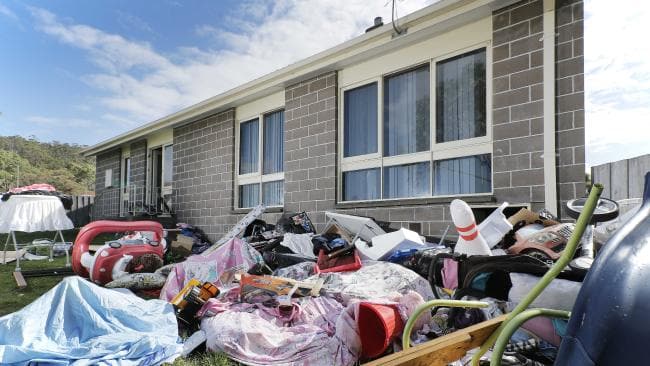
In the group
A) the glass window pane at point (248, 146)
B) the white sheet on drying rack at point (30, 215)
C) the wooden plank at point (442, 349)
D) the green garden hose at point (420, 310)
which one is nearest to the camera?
the wooden plank at point (442, 349)

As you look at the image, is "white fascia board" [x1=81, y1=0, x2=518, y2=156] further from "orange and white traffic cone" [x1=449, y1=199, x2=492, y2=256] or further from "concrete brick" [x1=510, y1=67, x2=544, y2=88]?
"orange and white traffic cone" [x1=449, y1=199, x2=492, y2=256]

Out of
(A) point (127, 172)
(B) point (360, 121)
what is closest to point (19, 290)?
(B) point (360, 121)

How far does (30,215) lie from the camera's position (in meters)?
6.98

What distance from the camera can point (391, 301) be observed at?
2697 mm

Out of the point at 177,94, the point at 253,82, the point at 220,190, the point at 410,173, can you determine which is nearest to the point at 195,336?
the point at 410,173

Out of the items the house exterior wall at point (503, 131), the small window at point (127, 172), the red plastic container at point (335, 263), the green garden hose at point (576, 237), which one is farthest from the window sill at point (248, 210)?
the green garden hose at point (576, 237)

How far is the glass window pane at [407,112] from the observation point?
5371 millimetres

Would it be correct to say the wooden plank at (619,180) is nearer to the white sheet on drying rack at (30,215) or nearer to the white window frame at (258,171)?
the white window frame at (258,171)

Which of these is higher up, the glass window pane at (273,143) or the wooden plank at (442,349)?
the glass window pane at (273,143)

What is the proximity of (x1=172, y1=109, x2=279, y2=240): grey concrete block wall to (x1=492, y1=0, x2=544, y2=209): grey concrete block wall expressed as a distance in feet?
14.6

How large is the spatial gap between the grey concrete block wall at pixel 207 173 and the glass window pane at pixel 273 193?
34 cm

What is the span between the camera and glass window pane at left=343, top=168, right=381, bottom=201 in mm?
5910

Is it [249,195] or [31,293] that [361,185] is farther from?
[31,293]

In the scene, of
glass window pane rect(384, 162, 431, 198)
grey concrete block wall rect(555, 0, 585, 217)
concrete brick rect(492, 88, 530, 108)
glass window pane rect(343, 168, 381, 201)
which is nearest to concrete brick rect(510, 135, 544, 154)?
grey concrete block wall rect(555, 0, 585, 217)
